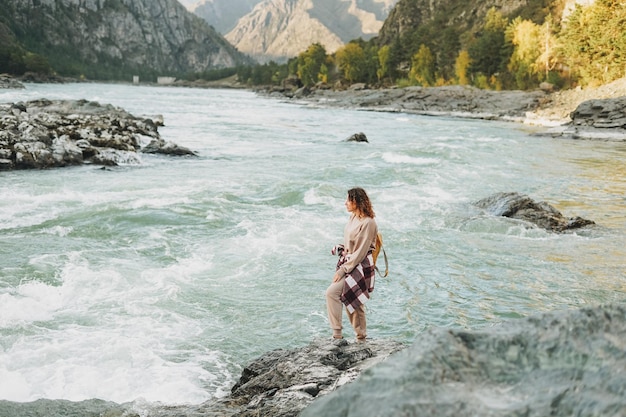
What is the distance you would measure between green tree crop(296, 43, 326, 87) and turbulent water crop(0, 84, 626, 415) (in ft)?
456

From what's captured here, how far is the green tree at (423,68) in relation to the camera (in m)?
119

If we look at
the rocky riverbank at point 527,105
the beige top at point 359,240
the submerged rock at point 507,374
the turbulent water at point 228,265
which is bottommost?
the turbulent water at point 228,265

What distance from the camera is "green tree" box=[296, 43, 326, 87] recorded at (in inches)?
6374

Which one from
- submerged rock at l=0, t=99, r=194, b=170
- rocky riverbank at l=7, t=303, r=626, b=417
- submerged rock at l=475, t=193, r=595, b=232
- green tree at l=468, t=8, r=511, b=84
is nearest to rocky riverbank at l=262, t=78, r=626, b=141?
green tree at l=468, t=8, r=511, b=84

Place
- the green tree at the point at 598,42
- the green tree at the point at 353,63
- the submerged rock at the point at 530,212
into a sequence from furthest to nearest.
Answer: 1. the green tree at the point at 353,63
2. the green tree at the point at 598,42
3. the submerged rock at the point at 530,212

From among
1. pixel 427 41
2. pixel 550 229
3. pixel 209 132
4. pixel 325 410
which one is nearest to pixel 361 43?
pixel 427 41

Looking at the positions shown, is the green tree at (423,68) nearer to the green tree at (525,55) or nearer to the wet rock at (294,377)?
the green tree at (525,55)

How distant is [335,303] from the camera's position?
801 centimetres

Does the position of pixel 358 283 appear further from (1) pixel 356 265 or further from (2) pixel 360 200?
(2) pixel 360 200

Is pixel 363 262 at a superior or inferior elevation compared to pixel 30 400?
Result: superior

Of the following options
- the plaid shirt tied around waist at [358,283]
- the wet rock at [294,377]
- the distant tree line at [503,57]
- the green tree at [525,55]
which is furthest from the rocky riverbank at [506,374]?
the green tree at [525,55]

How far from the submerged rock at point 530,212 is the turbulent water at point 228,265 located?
24.9 inches

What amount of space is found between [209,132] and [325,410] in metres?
45.2

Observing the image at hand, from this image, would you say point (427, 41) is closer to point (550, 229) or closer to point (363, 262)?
point (550, 229)
